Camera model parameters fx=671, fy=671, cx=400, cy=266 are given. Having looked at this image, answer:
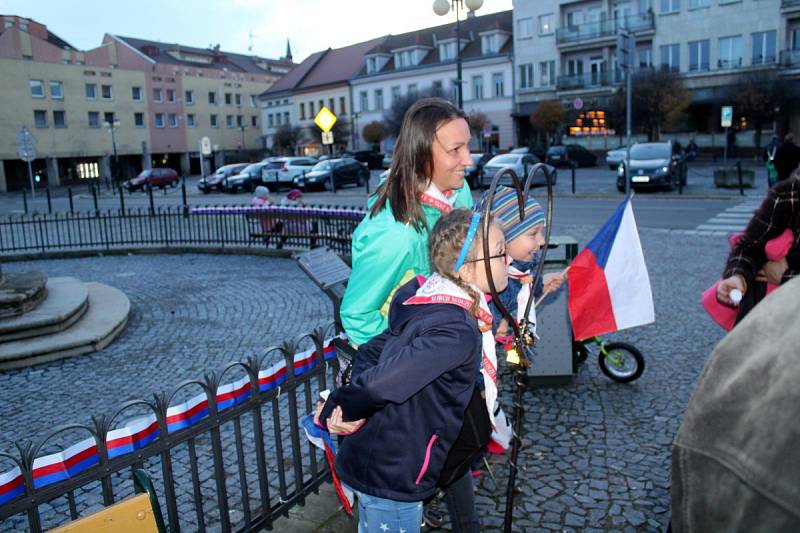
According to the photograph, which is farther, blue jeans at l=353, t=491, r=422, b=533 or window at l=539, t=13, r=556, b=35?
window at l=539, t=13, r=556, b=35

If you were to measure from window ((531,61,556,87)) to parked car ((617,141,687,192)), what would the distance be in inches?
1185

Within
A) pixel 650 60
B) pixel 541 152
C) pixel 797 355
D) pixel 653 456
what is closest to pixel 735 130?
pixel 650 60

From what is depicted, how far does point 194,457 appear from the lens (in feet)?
9.70

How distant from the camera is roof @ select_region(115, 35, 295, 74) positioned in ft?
217

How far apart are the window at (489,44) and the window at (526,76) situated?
11.5 ft

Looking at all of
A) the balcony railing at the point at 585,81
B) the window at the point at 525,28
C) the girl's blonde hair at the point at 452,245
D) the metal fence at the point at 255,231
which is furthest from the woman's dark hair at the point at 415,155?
the window at the point at 525,28

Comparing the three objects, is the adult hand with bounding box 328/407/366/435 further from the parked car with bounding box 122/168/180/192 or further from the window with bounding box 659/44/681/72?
the window with bounding box 659/44/681/72

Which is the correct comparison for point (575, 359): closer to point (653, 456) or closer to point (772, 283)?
point (653, 456)

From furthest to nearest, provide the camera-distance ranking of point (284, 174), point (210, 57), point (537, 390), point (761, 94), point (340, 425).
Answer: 1. point (210, 57)
2. point (761, 94)
3. point (284, 174)
4. point (537, 390)
5. point (340, 425)

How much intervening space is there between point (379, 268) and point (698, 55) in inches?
1935

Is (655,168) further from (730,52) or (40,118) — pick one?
(40,118)

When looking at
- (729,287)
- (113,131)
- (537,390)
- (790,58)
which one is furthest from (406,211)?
(113,131)

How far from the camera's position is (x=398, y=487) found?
228 cm

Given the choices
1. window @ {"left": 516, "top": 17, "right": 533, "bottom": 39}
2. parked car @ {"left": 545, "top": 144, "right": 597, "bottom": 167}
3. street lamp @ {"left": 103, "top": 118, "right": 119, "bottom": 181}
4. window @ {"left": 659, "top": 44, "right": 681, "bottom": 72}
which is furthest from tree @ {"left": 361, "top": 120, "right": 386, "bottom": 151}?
window @ {"left": 659, "top": 44, "right": 681, "bottom": 72}
